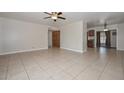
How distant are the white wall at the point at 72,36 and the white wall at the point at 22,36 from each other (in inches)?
73.0

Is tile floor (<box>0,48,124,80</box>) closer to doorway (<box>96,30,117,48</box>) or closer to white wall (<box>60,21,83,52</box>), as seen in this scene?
white wall (<box>60,21,83,52</box>)

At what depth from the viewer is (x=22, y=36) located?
→ 20.1 ft

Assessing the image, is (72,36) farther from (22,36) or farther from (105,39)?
(105,39)

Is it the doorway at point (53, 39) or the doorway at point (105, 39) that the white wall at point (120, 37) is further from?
the doorway at point (53, 39)

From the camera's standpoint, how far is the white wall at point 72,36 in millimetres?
5947

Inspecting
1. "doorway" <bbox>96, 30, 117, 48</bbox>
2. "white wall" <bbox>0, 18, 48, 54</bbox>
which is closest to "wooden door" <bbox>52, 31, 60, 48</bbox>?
"white wall" <bbox>0, 18, 48, 54</bbox>

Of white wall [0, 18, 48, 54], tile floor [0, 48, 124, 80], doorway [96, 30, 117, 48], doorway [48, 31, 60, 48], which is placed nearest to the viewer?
tile floor [0, 48, 124, 80]

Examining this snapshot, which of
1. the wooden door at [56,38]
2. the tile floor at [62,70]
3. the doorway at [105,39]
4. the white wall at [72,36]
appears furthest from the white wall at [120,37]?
the wooden door at [56,38]

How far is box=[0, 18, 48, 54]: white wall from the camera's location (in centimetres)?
536

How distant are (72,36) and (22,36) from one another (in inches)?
156

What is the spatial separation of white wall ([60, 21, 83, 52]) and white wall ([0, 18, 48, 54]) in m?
1.85
